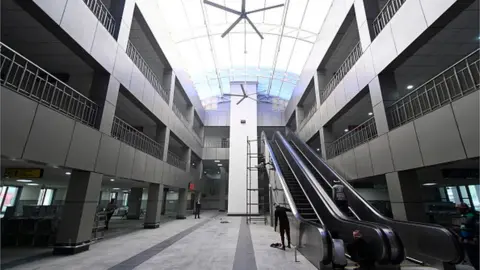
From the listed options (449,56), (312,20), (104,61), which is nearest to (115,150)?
(104,61)

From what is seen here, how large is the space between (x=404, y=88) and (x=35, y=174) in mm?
16186

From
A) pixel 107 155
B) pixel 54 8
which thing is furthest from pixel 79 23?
pixel 107 155

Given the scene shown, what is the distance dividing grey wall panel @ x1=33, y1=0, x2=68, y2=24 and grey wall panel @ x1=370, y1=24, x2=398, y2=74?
34.2 feet

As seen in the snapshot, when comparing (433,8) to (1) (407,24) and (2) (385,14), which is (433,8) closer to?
(1) (407,24)

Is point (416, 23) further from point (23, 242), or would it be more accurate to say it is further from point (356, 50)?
point (23, 242)

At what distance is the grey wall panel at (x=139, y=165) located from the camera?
1060 centimetres

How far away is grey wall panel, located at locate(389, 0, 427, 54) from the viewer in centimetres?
696

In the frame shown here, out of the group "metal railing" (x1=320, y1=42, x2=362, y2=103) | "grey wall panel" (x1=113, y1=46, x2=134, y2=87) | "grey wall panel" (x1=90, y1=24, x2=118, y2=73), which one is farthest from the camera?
"metal railing" (x1=320, y1=42, x2=362, y2=103)

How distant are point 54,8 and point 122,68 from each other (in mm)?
3487

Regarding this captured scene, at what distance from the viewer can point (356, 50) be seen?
11.6m

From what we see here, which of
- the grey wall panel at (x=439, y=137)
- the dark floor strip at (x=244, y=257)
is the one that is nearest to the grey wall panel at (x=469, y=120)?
the grey wall panel at (x=439, y=137)

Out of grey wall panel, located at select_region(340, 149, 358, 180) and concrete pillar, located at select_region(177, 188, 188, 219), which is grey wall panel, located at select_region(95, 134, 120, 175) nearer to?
grey wall panel, located at select_region(340, 149, 358, 180)

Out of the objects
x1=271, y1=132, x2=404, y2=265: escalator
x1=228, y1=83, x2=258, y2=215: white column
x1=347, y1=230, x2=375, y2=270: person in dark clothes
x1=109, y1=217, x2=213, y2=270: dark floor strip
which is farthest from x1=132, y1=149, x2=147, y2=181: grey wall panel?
x1=228, y1=83, x2=258, y2=215: white column

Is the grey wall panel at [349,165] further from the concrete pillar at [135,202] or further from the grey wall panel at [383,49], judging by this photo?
the concrete pillar at [135,202]
